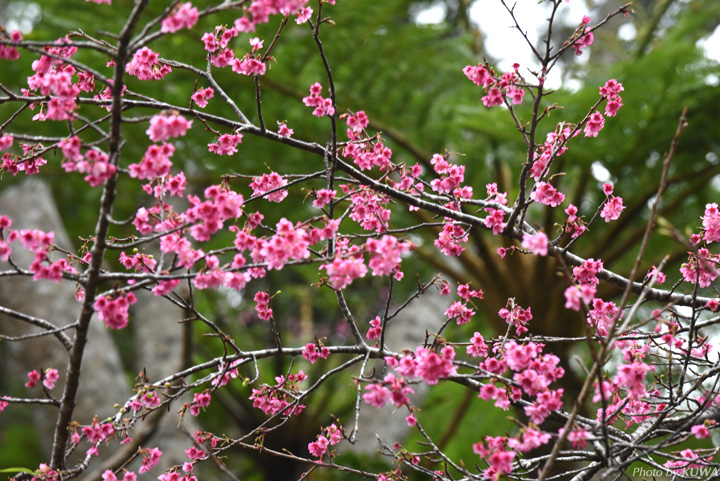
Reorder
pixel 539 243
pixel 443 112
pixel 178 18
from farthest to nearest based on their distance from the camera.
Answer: pixel 443 112, pixel 539 243, pixel 178 18

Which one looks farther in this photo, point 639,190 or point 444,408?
point 444,408

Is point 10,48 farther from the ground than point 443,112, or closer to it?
closer to it

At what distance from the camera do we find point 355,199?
5.32 feet

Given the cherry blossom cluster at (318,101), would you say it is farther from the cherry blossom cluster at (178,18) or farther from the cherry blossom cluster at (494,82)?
the cherry blossom cluster at (178,18)

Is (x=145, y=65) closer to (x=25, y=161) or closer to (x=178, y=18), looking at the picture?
(x=25, y=161)

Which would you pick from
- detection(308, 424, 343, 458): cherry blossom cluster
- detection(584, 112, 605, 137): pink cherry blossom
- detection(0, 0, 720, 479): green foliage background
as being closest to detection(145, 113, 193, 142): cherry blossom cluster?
detection(308, 424, 343, 458): cherry blossom cluster

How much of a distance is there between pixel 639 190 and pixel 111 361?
3409 mm

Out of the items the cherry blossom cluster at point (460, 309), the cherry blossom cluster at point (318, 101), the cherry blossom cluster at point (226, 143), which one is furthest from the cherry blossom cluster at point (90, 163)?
the cherry blossom cluster at point (460, 309)

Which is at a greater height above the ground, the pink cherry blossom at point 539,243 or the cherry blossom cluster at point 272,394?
the pink cherry blossom at point 539,243

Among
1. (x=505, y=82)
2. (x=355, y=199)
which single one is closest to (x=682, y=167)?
(x=505, y=82)

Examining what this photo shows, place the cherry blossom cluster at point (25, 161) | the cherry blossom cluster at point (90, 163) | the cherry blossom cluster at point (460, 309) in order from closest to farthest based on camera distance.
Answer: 1. the cherry blossom cluster at point (90, 163)
2. the cherry blossom cluster at point (25, 161)
3. the cherry blossom cluster at point (460, 309)

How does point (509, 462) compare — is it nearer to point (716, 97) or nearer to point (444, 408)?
point (716, 97)

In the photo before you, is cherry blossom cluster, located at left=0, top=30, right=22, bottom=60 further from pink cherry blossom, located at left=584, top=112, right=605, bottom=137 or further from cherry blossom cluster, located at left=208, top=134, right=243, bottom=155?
pink cherry blossom, located at left=584, top=112, right=605, bottom=137

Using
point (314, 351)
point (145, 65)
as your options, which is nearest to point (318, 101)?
point (145, 65)
